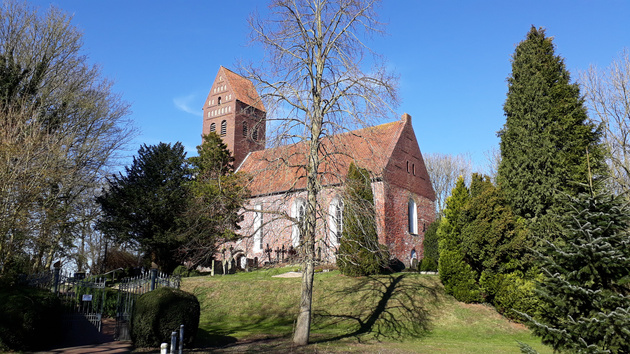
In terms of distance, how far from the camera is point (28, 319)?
10.0 metres

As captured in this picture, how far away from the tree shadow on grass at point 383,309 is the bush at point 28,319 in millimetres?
7499

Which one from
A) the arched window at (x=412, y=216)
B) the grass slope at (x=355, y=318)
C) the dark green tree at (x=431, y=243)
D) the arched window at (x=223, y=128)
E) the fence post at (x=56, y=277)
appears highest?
the arched window at (x=223, y=128)

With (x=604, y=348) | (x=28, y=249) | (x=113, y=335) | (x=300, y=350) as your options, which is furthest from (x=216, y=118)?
(x=604, y=348)

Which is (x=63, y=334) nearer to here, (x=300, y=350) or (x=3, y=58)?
(x=300, y=350)

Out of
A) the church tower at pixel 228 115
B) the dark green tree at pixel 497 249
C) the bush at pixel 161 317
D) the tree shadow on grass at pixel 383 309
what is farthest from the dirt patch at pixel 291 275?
the church tower at pixel 228 115

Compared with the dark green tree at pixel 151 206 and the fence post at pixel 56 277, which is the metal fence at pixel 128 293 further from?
the dark green tree at pixel 151 206

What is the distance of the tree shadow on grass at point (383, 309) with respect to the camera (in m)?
15.0

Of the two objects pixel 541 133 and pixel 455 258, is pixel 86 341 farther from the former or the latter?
pixel 541 133

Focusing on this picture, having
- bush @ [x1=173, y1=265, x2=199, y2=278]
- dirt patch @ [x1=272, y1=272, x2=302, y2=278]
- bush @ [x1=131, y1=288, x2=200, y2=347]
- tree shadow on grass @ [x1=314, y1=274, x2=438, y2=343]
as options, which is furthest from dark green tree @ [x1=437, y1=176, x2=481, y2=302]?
bush @ [x1=173, y1=265, x2=199, y2=278]

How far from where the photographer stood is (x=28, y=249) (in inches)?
755

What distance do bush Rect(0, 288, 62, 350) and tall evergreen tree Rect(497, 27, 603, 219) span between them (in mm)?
16596

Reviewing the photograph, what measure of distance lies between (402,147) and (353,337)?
1802cm

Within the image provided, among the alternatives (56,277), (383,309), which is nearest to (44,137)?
(56,277)

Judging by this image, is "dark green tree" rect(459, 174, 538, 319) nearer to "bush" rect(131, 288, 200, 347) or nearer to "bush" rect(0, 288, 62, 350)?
"bush" rect(131, 288, 200, 347)
